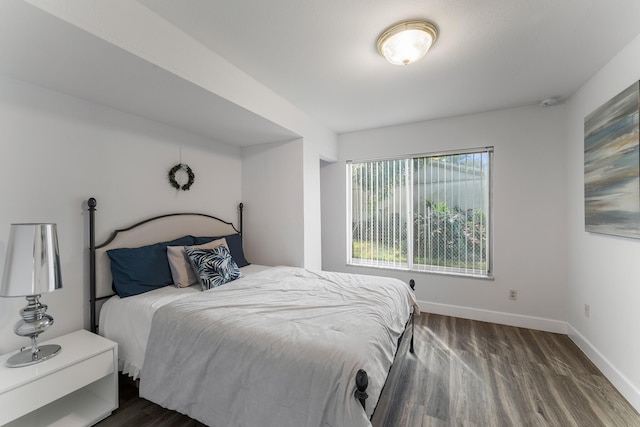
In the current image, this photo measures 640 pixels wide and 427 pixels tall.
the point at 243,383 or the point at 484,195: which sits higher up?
the point at 484,195

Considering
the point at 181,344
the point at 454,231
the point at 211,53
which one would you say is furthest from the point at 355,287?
the point at 211,53

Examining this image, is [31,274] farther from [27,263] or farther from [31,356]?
[31,356]

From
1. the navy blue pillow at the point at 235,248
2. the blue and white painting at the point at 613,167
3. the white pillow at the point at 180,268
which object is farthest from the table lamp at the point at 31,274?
the blue and white painting at the point at 613,167

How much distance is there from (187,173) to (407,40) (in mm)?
2447

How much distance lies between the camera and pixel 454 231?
3516mm

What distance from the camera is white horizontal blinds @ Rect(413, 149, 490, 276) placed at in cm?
338

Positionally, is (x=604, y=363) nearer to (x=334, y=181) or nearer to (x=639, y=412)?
(x=639, y=412)

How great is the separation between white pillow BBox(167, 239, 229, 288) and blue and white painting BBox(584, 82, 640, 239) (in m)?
3.39

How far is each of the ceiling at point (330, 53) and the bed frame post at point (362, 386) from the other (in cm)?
194

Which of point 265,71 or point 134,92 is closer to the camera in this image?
point 134,92

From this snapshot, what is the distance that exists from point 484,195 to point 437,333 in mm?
1749

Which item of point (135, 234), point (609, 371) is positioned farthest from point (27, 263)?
point (609, 371)

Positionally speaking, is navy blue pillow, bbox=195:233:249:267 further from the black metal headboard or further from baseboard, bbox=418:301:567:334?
baseboard, bbox=418:301:567:334

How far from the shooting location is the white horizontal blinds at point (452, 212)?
3385mm
